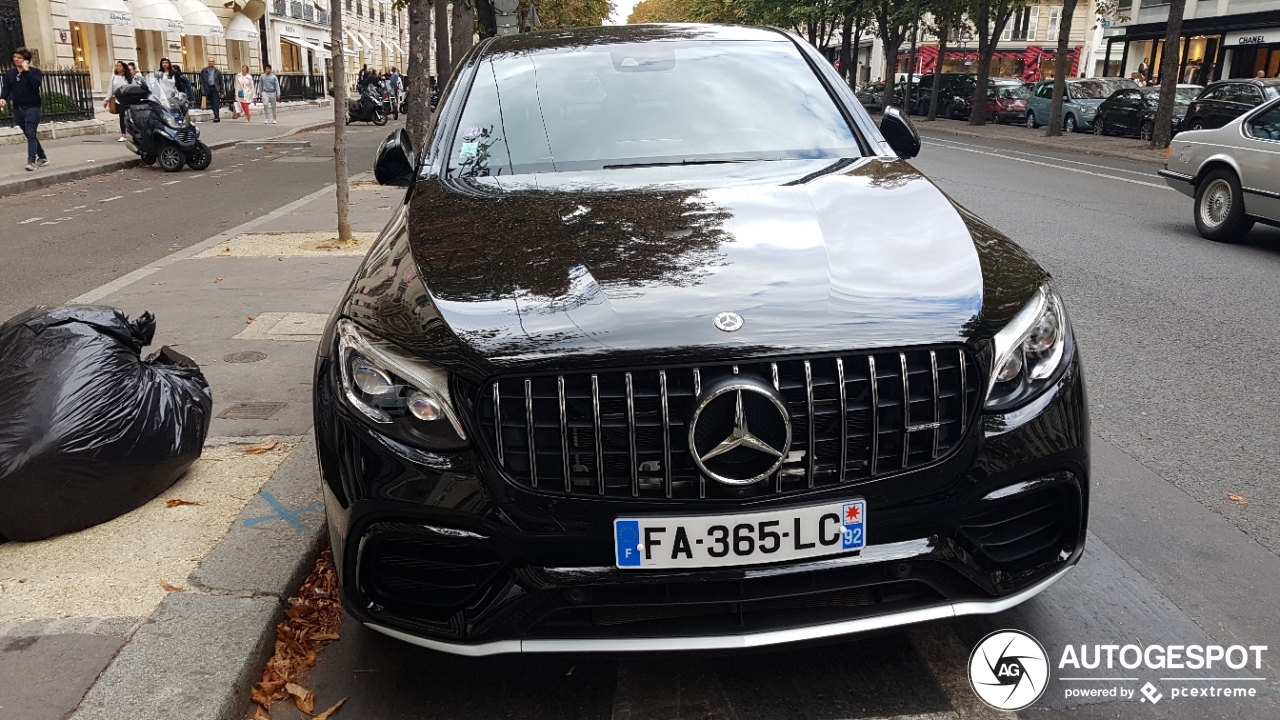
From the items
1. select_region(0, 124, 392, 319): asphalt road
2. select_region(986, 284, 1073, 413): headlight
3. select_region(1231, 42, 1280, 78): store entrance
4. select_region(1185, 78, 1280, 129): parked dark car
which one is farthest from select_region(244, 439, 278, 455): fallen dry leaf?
select_region(1231, 42, 1280, 78): store entrance

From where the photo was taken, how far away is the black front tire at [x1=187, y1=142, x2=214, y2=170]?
62.1ft

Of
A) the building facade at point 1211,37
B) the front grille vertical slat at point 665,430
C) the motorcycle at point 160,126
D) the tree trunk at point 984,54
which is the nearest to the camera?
the front grille vertical slat at point 665,430

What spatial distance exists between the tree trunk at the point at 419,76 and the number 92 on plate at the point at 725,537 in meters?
14.3

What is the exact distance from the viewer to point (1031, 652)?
2.83 metres

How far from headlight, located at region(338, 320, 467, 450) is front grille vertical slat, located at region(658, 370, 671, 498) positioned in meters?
0.42

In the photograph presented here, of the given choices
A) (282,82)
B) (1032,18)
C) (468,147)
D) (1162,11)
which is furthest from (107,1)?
(1032,18)

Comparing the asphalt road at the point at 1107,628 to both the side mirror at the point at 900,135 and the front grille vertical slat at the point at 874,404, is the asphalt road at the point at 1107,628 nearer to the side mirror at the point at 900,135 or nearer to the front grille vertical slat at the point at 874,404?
the front grille vertical slat at the point at 874,404

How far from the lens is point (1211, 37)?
45094mm

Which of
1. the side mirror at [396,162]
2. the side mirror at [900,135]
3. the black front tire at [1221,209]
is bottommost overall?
the black front tire at [1221,209]

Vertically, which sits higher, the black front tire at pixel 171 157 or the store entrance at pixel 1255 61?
the store entrance at pixel 1255 61

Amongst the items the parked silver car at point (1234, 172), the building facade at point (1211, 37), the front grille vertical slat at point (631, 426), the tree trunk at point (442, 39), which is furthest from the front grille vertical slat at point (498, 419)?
the building facade at point (1211, 37)

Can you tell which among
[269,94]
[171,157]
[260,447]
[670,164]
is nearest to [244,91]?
[269,94]

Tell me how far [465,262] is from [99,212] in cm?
1265

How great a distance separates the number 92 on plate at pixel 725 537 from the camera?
7.44 ft
